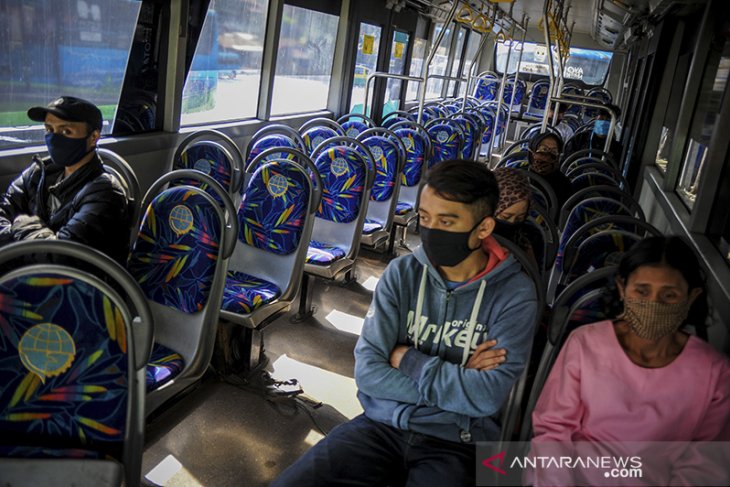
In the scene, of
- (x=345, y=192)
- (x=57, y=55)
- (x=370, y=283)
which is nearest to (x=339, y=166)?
(x=345, y=192)

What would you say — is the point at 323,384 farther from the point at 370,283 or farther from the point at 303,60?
the point at 303,60

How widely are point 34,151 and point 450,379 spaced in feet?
9.33

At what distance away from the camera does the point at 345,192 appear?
377 cm

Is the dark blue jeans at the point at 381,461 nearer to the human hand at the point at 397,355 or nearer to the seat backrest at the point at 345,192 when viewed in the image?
the human hand at the point at 397,355

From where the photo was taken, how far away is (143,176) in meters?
4.41

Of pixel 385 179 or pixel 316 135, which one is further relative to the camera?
pixel 316 135

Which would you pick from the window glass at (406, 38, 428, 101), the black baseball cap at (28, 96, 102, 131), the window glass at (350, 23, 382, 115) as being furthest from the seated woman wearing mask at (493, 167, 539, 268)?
the window glass at (406, 38, 428, 101)

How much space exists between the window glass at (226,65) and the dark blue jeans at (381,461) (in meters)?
3.93

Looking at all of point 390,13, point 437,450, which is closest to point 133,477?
point 437,450

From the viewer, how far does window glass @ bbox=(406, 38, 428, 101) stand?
11.1 meters

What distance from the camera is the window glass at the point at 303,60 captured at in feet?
21.5

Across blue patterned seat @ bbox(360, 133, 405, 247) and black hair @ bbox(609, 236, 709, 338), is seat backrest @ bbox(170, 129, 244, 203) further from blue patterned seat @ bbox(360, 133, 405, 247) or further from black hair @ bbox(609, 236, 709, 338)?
black hair @ bbox(609, 236, 709, 338)

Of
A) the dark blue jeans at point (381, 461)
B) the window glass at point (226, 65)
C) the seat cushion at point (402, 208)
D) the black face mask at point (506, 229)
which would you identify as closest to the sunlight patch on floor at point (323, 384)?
the black face mask at point (506, 229)

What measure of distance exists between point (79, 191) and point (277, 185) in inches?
35.9
